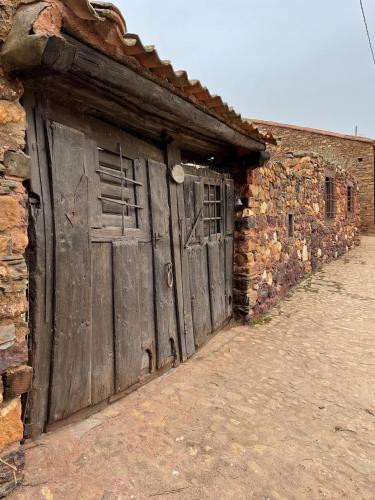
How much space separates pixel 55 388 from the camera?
7.45 feet

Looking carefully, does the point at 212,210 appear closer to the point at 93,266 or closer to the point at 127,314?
the point at 127,314

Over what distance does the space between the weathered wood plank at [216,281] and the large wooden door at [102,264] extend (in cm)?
33

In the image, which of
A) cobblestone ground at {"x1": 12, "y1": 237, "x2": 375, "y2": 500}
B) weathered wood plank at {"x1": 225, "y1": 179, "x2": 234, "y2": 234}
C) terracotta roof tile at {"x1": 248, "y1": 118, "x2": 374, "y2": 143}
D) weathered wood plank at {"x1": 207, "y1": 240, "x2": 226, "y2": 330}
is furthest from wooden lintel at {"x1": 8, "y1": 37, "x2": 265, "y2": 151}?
terracotta roof tile at {"x1": 248, "y1": 118, "x2": 374, "y2": 143}

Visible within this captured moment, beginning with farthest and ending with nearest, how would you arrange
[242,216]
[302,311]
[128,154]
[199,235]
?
[302,311] < [242,216] < [199,235] < [128,154]

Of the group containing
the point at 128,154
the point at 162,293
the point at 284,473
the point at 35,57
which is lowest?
the point at 284,473

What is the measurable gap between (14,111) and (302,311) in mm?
5000

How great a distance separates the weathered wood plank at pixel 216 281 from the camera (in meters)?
4.32

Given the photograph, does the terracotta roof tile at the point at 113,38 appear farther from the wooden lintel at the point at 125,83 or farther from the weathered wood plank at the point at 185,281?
the weathered wood plank at the point at 185,281

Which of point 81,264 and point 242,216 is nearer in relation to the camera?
point 81,264

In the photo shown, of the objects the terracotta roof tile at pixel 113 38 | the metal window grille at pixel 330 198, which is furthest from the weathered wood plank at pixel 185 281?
the metal window grille at pixel 330 198

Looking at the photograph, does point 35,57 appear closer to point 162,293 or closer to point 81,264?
point 81,264

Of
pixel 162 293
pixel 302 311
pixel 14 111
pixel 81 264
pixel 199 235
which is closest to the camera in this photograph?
pixel 14 111

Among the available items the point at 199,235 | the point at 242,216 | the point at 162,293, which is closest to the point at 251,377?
the point at 162,293

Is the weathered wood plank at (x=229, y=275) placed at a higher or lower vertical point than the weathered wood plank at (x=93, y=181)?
lower
